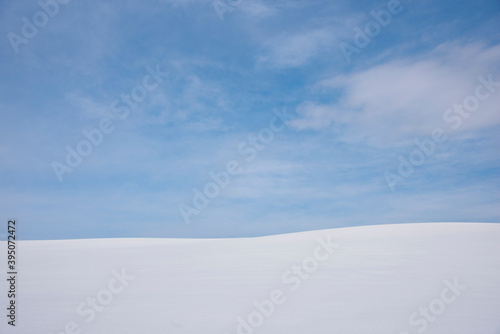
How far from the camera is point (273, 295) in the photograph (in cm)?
409

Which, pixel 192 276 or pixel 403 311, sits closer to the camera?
pixel 403 311

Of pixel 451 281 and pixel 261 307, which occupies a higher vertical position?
pixel 261 307

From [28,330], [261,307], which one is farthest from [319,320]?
[28,330]

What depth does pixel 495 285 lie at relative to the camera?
4.39m

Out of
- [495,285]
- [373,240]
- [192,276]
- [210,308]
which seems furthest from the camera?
[373,240]

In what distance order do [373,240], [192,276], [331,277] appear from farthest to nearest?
[373,240] → [192,276] → [331,277]

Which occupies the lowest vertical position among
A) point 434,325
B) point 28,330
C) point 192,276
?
point 434,325

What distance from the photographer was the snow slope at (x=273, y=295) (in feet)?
10.1

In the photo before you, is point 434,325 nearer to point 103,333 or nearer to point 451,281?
point 451,281

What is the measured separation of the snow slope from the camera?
309cm

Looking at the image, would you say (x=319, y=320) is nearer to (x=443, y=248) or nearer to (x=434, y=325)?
(x=434, y=325)

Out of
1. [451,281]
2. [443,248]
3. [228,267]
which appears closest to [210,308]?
[228,267]

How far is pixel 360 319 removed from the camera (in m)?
3.15

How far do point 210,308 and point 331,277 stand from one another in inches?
94.0
